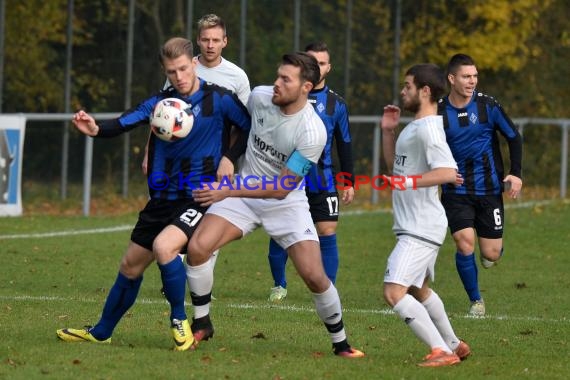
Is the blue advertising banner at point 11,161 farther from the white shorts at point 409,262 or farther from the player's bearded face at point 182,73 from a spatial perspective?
the white shorts at point 409,262

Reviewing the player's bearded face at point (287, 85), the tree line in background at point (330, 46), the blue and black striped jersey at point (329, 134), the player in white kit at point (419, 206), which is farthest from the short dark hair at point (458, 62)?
the tree line in background at point (330, 46)

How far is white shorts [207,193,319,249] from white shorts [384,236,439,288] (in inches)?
23.2

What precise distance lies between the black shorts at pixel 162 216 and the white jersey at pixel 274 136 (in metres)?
0.38

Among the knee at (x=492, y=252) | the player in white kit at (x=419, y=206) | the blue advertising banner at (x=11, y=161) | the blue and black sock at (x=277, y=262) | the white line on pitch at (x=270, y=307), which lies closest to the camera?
the player in white kit at (x=419, y=206)

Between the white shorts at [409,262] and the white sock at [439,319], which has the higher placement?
the white shorts at [409,262]

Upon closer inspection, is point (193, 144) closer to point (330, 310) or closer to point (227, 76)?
point (330, 310)

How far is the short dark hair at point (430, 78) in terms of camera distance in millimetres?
8227

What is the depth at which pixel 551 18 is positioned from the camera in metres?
26.2

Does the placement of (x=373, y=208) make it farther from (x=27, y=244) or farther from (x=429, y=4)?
(x=27, y=244)

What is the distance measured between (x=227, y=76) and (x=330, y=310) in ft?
10.1

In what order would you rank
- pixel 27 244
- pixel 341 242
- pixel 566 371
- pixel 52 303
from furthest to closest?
1. pixel 341 242
2. pixel 27 244
3. pixel 52 303
4. pixel 566 371

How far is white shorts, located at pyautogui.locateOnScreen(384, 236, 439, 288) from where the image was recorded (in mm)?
→ 8219

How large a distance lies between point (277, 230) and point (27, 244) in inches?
277

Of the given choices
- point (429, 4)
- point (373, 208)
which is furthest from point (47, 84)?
point (429, 4)
